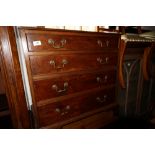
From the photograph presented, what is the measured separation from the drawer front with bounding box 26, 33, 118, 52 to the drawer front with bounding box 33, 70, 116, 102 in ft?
0.79

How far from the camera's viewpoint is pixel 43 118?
1.00 meters

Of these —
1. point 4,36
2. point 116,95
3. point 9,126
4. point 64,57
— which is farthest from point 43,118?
point 116,95

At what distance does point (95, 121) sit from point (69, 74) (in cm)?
59

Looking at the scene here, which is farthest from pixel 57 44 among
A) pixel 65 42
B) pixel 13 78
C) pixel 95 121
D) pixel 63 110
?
pixel 95 121

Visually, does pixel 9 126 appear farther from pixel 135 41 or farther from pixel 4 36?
pixel 135 41

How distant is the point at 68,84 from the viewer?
106 centimetres

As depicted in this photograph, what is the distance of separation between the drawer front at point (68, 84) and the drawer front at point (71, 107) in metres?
0.08

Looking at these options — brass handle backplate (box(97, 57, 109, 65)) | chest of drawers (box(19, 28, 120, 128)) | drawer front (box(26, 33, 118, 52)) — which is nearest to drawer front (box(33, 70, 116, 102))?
chest of drawers (box(19, 28, 120, 128))

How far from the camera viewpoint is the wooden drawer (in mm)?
1161

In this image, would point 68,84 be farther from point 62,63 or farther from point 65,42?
point 65,42

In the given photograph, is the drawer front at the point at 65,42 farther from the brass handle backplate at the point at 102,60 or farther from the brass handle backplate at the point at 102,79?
the brass handle backplate at the point at 102,79

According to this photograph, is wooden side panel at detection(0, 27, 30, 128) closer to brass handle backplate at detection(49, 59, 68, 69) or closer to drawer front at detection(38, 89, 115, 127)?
drawer front at detection(38, 89, 115, 127)

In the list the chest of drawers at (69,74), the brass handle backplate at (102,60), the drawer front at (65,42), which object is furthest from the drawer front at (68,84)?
the drawer front at (65,42)

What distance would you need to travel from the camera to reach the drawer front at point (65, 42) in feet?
2.84
